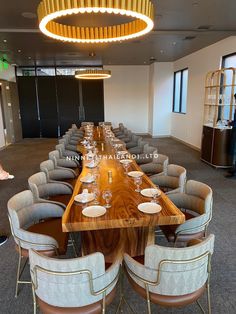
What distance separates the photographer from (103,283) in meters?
1.64

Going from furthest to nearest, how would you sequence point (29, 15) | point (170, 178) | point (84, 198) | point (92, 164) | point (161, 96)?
point (161, 96) < point (29, 15) < point (92, 164) < point (170, 178) < point (84, 198)

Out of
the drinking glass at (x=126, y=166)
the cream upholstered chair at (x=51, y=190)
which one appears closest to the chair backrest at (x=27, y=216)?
the cream upholstered chair at (x=51, y=190)

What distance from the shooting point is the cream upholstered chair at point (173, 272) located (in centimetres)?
157

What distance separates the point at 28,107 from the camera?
11789 millimetres

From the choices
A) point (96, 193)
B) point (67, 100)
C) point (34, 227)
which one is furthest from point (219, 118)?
point (67, 100)

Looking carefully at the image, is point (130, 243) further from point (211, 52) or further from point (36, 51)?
point (36, 51)

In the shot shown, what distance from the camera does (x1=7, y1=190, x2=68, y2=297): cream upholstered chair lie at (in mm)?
2135

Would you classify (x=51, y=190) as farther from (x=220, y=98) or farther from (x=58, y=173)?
(x=220, y=98)

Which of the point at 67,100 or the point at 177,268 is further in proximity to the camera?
the point at 67,100

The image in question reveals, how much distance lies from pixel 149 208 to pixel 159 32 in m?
4.80

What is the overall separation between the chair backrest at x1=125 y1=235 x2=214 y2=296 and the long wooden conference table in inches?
19.1

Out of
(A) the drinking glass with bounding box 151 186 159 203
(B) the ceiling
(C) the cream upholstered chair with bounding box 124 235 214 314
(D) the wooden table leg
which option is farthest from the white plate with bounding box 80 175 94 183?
(B) the ceiling

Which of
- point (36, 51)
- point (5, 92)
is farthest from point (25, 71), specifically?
point (36, 51)

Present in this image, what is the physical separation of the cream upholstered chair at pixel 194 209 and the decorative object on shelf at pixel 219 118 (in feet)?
12.3
